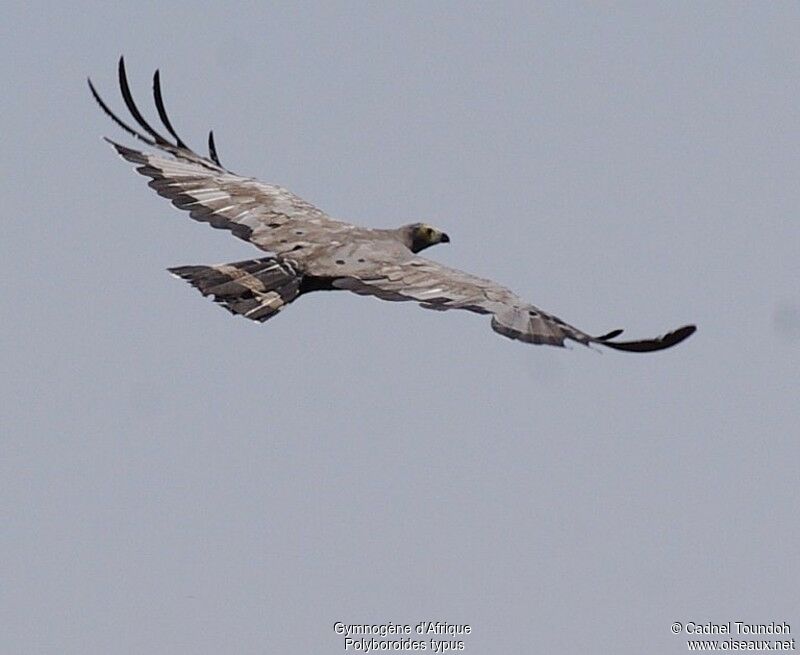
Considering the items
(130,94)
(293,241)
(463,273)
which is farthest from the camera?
(130,94)

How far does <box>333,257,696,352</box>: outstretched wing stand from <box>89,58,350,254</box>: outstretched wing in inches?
50.8

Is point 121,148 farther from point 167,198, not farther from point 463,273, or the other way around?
point 463,273

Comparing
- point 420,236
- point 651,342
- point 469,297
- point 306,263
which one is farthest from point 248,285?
point 651,342

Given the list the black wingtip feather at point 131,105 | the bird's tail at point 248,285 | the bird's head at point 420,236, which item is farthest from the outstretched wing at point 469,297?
the black wingtip feather at point 131,105

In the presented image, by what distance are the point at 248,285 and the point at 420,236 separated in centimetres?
277

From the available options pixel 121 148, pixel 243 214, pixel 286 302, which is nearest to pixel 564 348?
pixel 286 302

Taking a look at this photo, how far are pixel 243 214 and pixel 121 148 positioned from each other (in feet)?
7.48

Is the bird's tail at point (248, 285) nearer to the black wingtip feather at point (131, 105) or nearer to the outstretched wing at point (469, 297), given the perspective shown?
the outstretched wing at point (469, 297)

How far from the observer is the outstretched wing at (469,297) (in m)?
17.7

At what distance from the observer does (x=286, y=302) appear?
1955 centimetres

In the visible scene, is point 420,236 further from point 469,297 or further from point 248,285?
point 469,297

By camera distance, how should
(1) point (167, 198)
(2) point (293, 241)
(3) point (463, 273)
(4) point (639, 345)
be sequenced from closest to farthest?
(4) point (639, 345) < (3) point (463, 273) < (2) point (293, 241) < (1) point (167, 198)

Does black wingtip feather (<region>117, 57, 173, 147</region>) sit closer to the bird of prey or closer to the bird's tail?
the bird of prey

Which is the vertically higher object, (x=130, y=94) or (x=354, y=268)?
(x=130, y=94)
